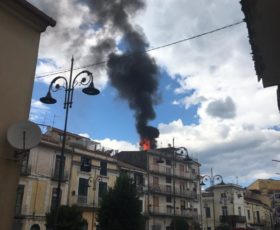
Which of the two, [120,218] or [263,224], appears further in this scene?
[263,224]

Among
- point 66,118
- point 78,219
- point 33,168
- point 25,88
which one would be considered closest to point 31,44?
point 25,88

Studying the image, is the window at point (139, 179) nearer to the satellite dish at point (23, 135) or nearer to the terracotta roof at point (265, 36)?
the satellite dish at point (23, 135)

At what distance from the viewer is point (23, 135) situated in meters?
9.27

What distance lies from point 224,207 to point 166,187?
16751 mm

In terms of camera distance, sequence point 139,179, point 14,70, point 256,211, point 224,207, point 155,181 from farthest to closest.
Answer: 1. point 256,211
2. point 224,207
3. point 155,181
4. point 139,179
5. point 14,70

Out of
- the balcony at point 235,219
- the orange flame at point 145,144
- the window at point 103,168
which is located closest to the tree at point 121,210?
the window at point 103,168

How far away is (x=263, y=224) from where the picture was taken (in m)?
79.3

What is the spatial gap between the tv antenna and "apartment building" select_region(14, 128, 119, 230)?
83.1 ft

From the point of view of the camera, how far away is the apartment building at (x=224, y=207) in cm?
6944

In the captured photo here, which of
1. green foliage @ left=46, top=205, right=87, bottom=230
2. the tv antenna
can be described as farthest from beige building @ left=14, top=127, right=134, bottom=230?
the tv antenna

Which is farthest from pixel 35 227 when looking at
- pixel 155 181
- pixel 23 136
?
pixel 23 136

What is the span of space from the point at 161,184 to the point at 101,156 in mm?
14815

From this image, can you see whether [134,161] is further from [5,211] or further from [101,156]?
[5,211]

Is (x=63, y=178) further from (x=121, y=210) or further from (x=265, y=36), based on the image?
(x=265, y=36)
